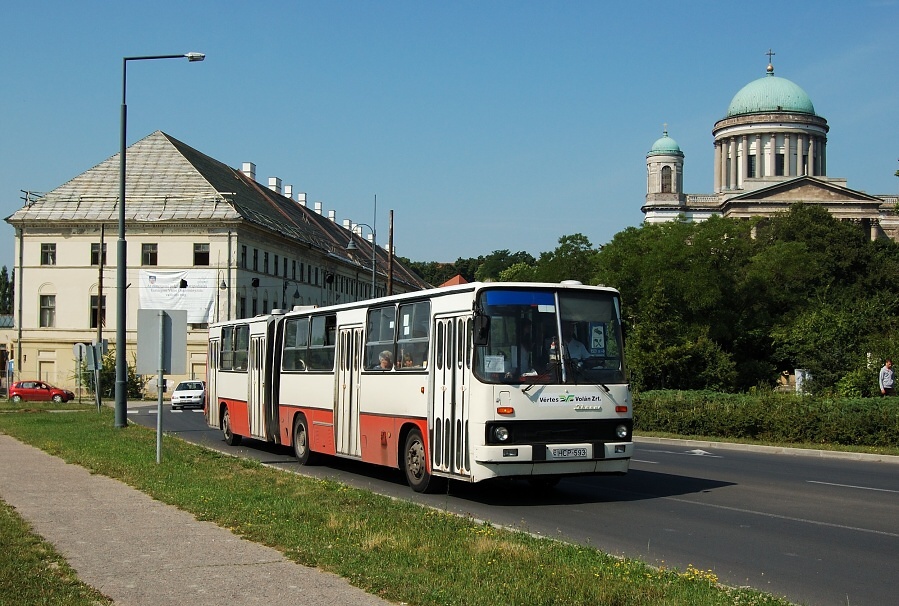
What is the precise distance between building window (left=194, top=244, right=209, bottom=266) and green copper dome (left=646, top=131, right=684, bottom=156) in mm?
79626

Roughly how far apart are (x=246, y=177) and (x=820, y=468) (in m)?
81.8

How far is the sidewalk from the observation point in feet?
25.6

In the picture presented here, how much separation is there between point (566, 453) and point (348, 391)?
547cm

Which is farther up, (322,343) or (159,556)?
(322,343)

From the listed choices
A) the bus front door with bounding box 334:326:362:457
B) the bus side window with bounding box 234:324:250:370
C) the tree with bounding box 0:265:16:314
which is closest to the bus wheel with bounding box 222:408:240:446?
the bus side window with bounding box 234:324:250:370

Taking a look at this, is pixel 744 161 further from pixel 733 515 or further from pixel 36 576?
pixel 36 576

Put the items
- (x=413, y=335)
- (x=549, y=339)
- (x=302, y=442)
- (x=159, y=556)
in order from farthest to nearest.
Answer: (x=302, y=442) < (x=413, y=335) < (x=549, y=339) < (x=159, y=556)

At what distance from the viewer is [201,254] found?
77.6 meters

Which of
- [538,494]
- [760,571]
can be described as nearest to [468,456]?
[538,494]

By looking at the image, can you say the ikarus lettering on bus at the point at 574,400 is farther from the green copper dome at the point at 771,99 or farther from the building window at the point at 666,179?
the building window at the point at 666,179

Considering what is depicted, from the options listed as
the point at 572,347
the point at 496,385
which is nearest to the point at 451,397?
the point at 496,385

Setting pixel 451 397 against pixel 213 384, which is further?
pixel 213 384

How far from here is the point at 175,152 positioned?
270 ft

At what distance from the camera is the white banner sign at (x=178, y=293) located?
69.3 m
